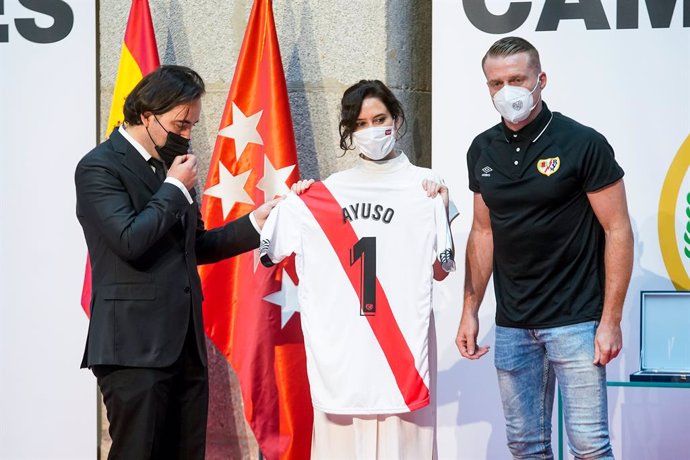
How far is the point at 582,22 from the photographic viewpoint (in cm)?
447

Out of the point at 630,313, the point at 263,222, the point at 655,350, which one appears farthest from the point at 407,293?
the point at 630,313

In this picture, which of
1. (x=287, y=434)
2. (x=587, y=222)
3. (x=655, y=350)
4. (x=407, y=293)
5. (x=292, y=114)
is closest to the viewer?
(x=587, y=222)

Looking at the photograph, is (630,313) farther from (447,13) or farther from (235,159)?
(235,159)

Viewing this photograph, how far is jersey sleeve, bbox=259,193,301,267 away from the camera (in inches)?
138

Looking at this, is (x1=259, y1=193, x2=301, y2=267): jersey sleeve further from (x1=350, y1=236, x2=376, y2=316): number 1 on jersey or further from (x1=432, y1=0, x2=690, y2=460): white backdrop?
(x1=432, y1=0, x2=690, y2=460): white backdrop

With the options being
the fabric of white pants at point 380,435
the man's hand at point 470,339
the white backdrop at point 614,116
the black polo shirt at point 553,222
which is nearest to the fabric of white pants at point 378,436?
the fabric of white pants at point 380,435

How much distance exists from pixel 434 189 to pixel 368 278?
14.8 inches

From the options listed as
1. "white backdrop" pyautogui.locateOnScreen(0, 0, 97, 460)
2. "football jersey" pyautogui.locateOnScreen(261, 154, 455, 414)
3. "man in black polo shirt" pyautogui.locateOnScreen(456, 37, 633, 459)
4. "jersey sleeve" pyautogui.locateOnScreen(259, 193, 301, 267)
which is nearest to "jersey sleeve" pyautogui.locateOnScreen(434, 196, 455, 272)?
"football jersey" pyautogui.locateOnScreen(261, 154, 455, 414)

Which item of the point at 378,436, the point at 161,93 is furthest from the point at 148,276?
the point at 378,436

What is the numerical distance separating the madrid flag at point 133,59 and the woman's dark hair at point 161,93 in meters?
1.27

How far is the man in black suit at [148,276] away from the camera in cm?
305

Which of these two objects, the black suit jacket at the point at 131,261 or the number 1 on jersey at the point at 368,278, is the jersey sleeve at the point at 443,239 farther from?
the black suit jacket at the point at 131,261

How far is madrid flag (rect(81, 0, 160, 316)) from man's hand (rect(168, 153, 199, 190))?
1.38 metres

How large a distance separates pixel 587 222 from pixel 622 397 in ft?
5.15
